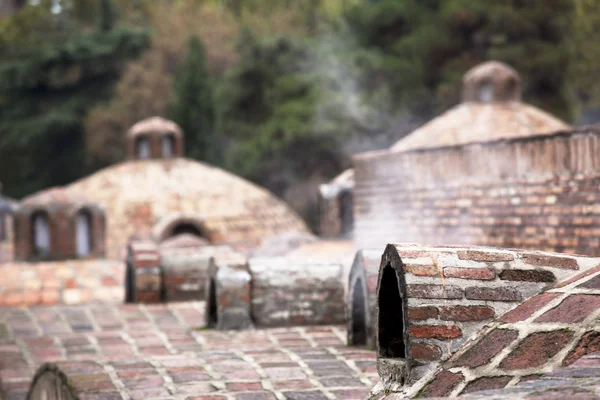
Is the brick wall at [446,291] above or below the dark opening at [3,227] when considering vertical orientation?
above

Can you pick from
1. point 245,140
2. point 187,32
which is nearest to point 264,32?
point 187,32

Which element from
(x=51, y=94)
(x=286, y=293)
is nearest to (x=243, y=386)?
(x=286, y=293)

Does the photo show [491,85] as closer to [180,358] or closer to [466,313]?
[180,358]

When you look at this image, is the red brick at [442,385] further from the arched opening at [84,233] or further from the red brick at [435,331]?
the arched opening at [84,233]

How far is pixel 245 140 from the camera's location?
2988cm

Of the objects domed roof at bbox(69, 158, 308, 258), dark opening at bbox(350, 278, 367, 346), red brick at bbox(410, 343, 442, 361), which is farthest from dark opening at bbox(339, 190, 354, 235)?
red brick at bbox(410, 343, 442, 361)

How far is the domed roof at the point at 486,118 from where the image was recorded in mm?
17156

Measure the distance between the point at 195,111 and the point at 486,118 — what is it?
41.6ft

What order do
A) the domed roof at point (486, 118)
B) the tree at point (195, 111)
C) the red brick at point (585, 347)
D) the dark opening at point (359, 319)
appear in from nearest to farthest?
the red brick at point (585, 347) < the dark opening at point (359, 319) < the domed roof at point (486, 118) < the tree at point (195, 111)

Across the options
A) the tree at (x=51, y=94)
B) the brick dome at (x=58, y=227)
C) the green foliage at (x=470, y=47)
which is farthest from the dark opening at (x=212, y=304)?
the tree at (x=51, y=94)

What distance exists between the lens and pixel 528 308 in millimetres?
3438

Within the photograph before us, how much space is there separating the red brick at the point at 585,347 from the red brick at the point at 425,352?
51 cm

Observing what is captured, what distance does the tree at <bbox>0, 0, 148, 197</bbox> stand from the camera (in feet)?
103

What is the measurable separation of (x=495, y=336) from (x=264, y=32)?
1219 inches
